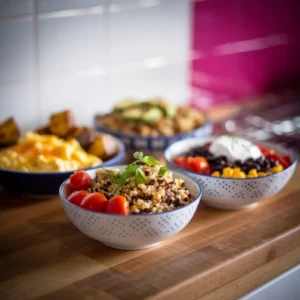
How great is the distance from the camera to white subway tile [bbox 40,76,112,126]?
82.4 inches

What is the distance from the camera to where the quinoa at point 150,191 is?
1337mm

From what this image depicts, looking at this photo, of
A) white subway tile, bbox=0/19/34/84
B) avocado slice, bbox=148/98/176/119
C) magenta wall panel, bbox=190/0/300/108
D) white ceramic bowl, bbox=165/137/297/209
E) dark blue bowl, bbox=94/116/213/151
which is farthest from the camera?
magenta wall panel, bbox=190/0/300/108

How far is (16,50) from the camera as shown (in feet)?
6.40

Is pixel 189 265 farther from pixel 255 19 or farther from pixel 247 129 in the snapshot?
pixel 255 19

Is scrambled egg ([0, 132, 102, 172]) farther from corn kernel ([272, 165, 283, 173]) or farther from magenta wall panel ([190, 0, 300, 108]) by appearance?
magenta wall panel ([190, 0, 300, 108])

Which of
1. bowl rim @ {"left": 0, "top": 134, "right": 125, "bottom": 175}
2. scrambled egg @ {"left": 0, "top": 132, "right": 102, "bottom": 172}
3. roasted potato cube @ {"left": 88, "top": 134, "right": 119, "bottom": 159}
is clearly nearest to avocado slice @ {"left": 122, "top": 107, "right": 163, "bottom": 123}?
bowl rim @ {"left": 0, "top": 134, "right": 125, "bottom": 175}

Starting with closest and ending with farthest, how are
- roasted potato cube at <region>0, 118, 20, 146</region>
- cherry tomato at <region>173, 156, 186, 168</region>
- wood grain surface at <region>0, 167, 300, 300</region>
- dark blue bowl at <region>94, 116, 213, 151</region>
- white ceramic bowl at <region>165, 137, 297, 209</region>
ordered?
wood grain surface at <region>0, 167, 300, 300</region> → white ceramic bowl at <region>165, 137, 297, 209</region> → cherry tomato at <region>173, 156, 186, 168</region> → roasted potato cube at <region>0, 118, 20, 146</region> → dark blue bowl at <region>94, 116, 213, 151</region>

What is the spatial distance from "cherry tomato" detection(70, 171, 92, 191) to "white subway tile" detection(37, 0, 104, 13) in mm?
748

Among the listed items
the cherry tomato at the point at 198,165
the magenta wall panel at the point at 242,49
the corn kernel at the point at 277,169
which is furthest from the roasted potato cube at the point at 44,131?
the magenta wall panel at the point at 242,49

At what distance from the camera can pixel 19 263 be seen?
1314 mm

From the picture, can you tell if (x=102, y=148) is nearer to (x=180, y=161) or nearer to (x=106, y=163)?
(x=106, y=163)

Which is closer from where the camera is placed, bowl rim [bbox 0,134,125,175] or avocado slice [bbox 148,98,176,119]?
bowl rim [bbox 0,134,125,175]

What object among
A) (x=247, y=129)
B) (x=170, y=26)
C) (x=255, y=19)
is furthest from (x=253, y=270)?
(x=255, y=19)

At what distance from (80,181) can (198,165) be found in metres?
0.37
